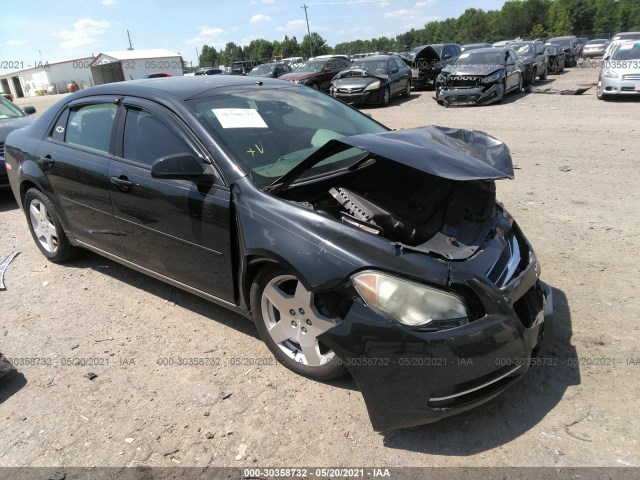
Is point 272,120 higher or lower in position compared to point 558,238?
higher

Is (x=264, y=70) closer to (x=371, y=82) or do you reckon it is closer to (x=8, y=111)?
(x=371, y=82)

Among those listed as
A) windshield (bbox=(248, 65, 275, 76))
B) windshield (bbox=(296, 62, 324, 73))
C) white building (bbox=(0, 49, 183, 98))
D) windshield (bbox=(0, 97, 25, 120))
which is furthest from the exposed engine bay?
white building (bbox=(0, 49, 183, 98))

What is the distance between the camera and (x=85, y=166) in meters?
3.95

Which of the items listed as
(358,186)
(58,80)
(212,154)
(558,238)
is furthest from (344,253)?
(58,80)

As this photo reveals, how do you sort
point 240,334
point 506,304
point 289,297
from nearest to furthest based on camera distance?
point 506,304 < point 289,297 < point 240,334

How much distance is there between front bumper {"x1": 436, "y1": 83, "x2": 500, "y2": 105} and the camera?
1441 centimetres

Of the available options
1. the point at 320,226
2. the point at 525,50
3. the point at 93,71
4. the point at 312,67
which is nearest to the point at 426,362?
the point at 320,226

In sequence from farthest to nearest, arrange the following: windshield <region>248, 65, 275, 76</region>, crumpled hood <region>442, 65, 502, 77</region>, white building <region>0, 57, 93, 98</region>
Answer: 1. white building <region>0, 57, 93, 98</region>
2. windshield <region>248, 65, 275, 76</region>
3. crumpled hood <region>442, 65, 502, 77</region>

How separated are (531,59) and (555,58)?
6.26 meters

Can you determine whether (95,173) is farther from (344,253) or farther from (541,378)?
(541,378)

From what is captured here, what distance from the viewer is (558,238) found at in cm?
479

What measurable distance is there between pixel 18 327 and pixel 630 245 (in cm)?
531

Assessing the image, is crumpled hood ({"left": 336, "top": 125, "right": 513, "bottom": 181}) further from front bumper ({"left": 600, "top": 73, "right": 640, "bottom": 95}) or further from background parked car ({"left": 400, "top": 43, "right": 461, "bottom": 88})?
background parked car ({"left": 400, "top": 43, "right": 461, "bottom": 88})

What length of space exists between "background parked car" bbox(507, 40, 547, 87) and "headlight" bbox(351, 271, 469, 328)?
17.2 meters
